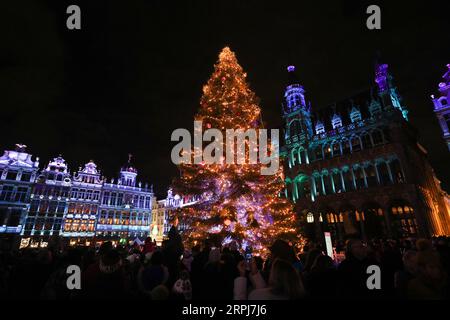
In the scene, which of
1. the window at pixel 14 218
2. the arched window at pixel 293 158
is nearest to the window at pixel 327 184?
the arched window at pixel 293 158

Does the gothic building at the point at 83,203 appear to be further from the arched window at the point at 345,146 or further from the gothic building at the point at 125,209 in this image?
the arched window at the point at 345,146

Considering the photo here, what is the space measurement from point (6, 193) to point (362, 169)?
6400cm

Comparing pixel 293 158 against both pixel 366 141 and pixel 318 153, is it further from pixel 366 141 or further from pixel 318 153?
pixel 366 141

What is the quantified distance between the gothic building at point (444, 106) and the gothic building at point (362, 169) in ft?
11.4

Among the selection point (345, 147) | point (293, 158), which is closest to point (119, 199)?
point (293, 158)

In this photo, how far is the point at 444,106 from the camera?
112ft

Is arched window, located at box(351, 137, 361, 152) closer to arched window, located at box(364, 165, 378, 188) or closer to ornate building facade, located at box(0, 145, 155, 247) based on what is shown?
arched window, located at box(364, 165, 378, 188)

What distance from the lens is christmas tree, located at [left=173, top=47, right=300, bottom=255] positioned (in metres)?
12.9

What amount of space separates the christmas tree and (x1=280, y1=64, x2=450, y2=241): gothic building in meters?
14.7

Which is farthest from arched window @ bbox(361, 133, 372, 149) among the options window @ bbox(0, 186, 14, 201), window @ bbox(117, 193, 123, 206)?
window @ bbox(0, 186, 14, 201)

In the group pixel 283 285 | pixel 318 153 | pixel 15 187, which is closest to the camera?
pixel 283 285

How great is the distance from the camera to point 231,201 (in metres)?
13.1

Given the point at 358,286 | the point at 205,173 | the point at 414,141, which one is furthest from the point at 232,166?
the point at 414,141
